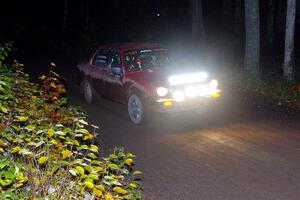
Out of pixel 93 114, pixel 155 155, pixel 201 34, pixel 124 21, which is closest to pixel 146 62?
pixel 93 114

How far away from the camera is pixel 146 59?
34.0ft

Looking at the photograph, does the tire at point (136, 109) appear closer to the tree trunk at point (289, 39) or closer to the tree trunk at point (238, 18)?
the tree trunk at point (289, 39)

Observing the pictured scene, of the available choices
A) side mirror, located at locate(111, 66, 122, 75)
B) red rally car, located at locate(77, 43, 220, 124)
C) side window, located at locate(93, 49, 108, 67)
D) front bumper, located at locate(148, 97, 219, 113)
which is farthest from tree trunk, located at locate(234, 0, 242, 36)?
front bumper, located at locate(148, 97, 219, 113)

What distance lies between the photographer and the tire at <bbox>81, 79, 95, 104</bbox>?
11953 mm

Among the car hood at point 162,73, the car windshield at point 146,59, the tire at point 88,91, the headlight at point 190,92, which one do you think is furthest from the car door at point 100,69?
the headlight at point 190,92

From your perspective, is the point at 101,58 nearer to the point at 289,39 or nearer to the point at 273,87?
the point at 273,87

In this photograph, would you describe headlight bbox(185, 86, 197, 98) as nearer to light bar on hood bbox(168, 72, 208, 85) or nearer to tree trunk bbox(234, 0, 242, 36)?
light bar on hood bbox(168, 72, 208, 85)

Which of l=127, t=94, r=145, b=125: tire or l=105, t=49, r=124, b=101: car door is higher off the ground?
l=105, t=49, r=124, b=101: car door

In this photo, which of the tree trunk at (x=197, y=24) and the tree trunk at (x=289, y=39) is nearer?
the tree trunk at (x=289, y=39)

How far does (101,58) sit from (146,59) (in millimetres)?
1571

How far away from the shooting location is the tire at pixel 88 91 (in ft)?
39.2

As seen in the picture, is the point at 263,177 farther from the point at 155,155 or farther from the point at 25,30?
the point at 25,30

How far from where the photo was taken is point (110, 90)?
10.8m

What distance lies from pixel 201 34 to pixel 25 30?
1656 centimetres
